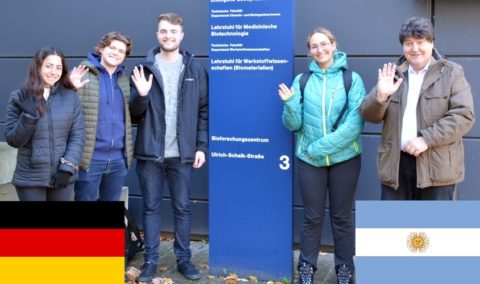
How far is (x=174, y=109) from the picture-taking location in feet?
14.4

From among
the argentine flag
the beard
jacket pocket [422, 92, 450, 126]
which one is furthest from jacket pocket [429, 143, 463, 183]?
the beard

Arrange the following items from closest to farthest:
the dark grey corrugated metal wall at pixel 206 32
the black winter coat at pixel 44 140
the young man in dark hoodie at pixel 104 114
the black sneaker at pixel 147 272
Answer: the black winter coat at pixel 44 140 → the young man in dark hoodie at pixel 104 114 → the black sneaker at pixel 147 272 → the dark grey corrugated metal wall at pixel 206 32

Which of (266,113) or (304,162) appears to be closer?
(304,162)

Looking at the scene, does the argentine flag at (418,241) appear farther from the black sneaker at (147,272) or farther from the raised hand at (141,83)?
the black sneaker at (147,272)

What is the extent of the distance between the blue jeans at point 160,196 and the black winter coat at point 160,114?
95 millimetres

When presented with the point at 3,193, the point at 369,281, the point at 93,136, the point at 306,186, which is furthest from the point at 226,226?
the point at 3,193

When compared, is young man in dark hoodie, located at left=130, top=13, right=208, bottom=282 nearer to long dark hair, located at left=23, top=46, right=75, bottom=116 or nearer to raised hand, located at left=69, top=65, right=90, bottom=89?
raised hand, located at left=69, top=65, right=90, bottom=89

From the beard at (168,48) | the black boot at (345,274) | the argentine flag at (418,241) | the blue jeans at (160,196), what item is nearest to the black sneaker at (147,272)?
the blue jeans at (160,196)

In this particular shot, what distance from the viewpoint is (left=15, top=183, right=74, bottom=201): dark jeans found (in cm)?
393

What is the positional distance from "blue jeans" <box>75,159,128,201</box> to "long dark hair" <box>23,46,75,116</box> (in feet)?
2.02

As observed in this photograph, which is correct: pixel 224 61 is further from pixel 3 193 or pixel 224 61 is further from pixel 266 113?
pixel 3 193

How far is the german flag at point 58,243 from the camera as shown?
2434mm

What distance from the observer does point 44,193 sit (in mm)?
3988

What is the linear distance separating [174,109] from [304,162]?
105cm
